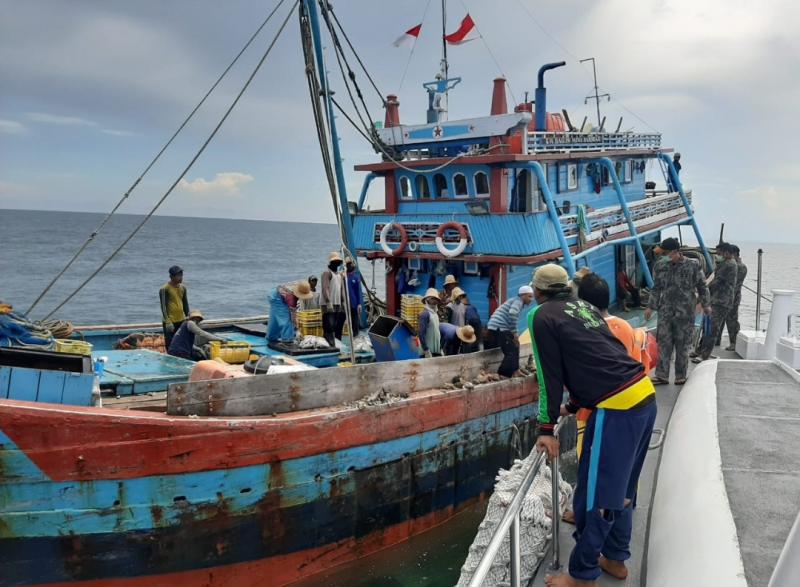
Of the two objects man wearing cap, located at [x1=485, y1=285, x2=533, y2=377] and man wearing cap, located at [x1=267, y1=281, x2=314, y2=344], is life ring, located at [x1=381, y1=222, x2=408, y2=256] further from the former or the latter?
man wearing cap, located at [x1=485, y1=285, x2=533, y2=377]

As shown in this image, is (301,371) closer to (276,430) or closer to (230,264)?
(276,430)

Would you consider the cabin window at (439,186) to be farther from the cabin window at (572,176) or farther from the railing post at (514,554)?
the railing post at (514,554)

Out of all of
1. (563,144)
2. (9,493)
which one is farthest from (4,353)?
(563,144)

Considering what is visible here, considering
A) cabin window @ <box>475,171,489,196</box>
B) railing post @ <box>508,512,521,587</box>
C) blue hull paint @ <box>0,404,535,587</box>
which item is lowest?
blue hull paint @ <box>0,404,535,587</box>

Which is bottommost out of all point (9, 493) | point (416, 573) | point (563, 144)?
point (416, 573)

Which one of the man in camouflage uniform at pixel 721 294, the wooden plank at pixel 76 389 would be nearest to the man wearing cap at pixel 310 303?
the wooden plank at pixel 76 389

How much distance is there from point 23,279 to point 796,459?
55932 millimetres

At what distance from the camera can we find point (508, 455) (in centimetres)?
965

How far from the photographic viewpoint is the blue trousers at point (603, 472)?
339cm

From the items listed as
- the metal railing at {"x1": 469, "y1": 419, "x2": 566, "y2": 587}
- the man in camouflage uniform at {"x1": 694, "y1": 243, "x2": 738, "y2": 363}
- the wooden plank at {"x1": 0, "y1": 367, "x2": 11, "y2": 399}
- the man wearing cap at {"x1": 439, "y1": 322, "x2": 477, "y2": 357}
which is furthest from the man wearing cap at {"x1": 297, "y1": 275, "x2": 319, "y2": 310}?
the metal railing at {"x1": 469, "y1": 419, "x2": 566, "y2": 587}

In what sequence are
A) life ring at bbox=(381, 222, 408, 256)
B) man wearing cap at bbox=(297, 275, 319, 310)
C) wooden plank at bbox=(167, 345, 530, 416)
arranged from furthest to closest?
life ring at bbox=(381, 222, 408, 256)
man wearing cap at bbox=(297, 275, 319, 310)
wooden plank at bbox=(167, 345, 530, 416)

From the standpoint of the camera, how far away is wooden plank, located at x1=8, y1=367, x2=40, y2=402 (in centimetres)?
641

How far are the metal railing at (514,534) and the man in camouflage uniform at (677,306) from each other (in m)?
5.23

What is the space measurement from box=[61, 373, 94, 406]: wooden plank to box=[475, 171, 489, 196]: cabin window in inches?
351
